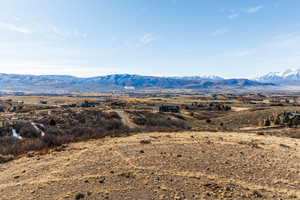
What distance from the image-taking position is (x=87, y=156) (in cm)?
1497

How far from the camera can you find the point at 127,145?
59.1ft

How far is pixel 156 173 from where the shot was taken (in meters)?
11.4

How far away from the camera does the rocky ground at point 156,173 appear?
943 centimetres

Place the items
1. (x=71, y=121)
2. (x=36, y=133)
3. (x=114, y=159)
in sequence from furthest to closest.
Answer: (x=71, y=121)
(x=36, y=133)
(x=114, y=159)

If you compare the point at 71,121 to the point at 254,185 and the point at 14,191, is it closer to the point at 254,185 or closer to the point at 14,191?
the point at 14,191

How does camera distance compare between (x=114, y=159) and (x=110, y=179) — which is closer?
(x=110, y=179)

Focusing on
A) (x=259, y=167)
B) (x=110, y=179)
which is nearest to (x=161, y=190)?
(x=110, y=179)

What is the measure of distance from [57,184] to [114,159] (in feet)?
14.2

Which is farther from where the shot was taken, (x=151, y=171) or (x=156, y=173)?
(x=151, y=171)

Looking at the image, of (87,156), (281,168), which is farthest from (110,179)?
(281,168)

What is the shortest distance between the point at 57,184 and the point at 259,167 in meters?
12.7

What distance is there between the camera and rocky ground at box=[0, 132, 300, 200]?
9430 millimetres

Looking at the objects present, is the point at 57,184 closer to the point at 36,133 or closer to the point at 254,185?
the point at 254,185

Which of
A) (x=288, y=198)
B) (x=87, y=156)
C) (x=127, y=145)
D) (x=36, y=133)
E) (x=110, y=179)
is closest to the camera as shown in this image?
(x=288, y=198)
